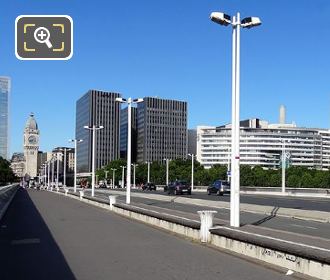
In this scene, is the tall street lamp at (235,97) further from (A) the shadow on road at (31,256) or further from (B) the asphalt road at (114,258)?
(A) the shadow on road at (31,256)

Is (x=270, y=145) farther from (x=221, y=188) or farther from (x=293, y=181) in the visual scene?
(x=221, y=188)

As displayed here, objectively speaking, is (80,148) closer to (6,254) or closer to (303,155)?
(303,155)

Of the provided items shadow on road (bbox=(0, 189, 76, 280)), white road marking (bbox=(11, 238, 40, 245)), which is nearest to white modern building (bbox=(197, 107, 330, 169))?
shadow on road (bbox=(0, 189, 76, 280))

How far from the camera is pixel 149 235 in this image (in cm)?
1919

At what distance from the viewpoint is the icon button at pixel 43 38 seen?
33.1 ft

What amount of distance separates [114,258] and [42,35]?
18.4 feet

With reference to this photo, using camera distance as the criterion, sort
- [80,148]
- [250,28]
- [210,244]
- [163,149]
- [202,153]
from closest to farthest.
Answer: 1. [210,244]
2. [250,28]
3. [80,148]
4. [163,149]
5. [202,153]

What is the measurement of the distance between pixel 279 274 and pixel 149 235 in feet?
28.0

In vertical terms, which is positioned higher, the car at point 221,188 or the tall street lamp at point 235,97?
the tall street lamp at point 235,97

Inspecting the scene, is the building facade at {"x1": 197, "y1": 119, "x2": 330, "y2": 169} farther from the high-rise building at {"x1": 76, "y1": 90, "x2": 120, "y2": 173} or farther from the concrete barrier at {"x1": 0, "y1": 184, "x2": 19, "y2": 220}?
the concrete barrier at {"x1": 0, "y1": 184, "x2": 19, "y2": 220}

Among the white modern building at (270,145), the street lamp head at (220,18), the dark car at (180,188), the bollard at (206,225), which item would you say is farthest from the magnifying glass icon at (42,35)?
the white modern building at (270,145)

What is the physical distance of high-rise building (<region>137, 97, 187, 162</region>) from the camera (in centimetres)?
10331

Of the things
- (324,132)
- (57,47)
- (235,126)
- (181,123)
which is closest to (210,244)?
(235,126)

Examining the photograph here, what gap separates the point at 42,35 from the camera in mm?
10172
